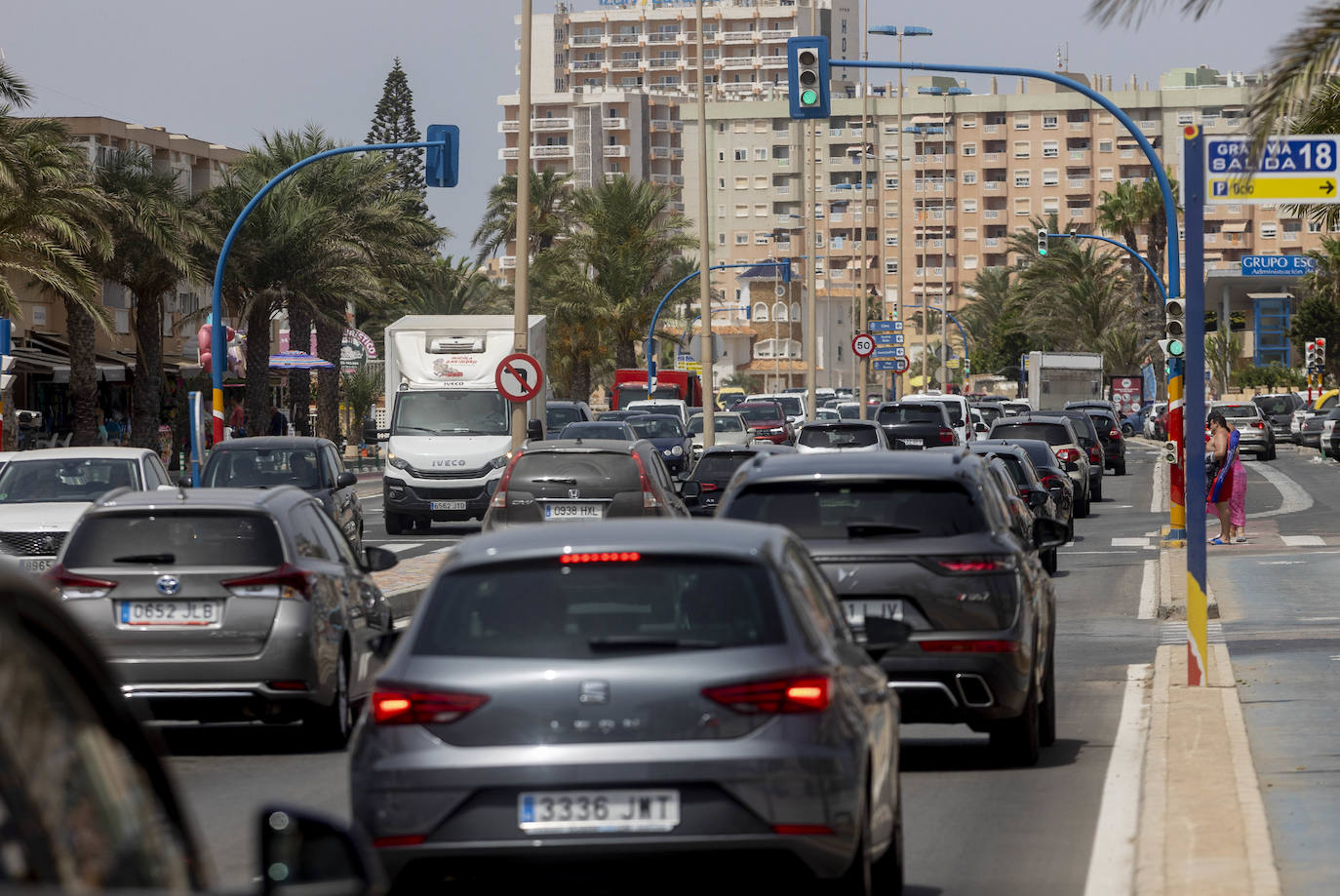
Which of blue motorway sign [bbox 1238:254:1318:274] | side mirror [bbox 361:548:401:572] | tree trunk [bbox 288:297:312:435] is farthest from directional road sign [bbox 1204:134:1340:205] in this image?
tree trunk [bbox 288:297:312:435]

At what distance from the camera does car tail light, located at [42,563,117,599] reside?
1165 cm

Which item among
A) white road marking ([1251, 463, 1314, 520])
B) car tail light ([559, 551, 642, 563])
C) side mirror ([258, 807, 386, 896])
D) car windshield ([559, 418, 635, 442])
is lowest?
white road marking ([1251, 463, 1314, 520])

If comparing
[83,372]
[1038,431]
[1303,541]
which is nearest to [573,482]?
[1303,541]

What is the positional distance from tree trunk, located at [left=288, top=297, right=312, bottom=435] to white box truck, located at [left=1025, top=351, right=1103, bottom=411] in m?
28.6

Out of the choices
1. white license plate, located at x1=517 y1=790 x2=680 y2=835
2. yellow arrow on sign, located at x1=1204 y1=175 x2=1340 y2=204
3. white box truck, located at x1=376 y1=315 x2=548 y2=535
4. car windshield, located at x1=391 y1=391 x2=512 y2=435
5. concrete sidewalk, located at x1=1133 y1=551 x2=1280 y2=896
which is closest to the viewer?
white license plate, located at x1=517 y1=790 x2=680 y2=835

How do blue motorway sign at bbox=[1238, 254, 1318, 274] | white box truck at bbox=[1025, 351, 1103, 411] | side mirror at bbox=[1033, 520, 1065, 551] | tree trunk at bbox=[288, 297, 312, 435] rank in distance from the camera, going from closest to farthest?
side mirror at bbox=[1033, 520, 1065, 551]
blue motorway sign at bbox=[1238, 254, 1318, 274]
tree trunk at bbox=[288, 297, 312, 435]
white box truck at bbox=[1025, 351, 1103, 411]

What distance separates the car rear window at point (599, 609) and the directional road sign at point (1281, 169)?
288 inches

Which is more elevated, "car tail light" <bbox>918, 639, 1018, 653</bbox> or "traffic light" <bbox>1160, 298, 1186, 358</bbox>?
"traffic light" <bbox>1160, 298, 1186, 358</bbox>

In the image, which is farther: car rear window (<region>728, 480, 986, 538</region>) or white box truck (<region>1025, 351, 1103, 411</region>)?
white box truck (<region>1025, 351, 1103, 411</region>)

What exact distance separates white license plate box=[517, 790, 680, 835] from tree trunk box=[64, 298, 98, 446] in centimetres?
4342

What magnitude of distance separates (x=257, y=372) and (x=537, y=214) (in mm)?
35565

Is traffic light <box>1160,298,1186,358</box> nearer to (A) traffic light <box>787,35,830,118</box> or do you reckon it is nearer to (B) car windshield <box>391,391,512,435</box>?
(A) traffic light <box>787,35,830,118</box>

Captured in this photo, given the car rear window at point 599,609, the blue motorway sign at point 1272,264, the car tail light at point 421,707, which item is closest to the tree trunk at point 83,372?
the blue motorway sign at point 1272,264

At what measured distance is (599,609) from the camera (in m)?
6.74
